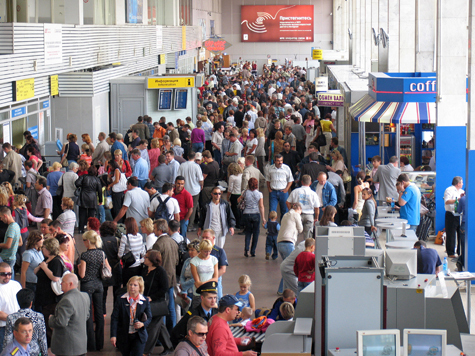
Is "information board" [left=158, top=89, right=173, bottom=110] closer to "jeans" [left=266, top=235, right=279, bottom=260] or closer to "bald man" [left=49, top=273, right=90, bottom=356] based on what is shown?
"jeans" [left=266, top=235, right=279, bottom=260]

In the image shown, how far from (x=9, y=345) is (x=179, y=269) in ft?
9.34

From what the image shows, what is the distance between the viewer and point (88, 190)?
491 inches

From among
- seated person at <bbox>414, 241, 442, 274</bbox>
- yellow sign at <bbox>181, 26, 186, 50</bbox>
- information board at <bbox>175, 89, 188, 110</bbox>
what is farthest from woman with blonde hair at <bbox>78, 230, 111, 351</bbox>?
yellow sign at <bbox>181, 26, 186, 50</bbox>

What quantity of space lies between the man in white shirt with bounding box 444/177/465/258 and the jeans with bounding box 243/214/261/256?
3.24 meters

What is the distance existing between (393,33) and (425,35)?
6143 millimetres

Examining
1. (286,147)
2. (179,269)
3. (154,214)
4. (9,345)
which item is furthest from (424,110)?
(9,345)

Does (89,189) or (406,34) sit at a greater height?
(406,34)

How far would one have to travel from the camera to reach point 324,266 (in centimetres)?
541

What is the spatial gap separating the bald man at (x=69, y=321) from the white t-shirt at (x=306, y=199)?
5.22 metres

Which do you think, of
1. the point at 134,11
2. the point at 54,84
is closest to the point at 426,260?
the point at 54,84

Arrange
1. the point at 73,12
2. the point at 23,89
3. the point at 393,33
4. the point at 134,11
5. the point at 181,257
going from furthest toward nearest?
the point at 134,11, the point at 393,33, the point at 73,12, the point at 23,89, the point at 181,257

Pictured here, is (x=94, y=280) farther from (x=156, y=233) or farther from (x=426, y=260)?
(x=426, y=260)

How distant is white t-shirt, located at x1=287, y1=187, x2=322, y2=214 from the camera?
11555 millimetres

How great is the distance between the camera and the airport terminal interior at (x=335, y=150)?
5.55 m
